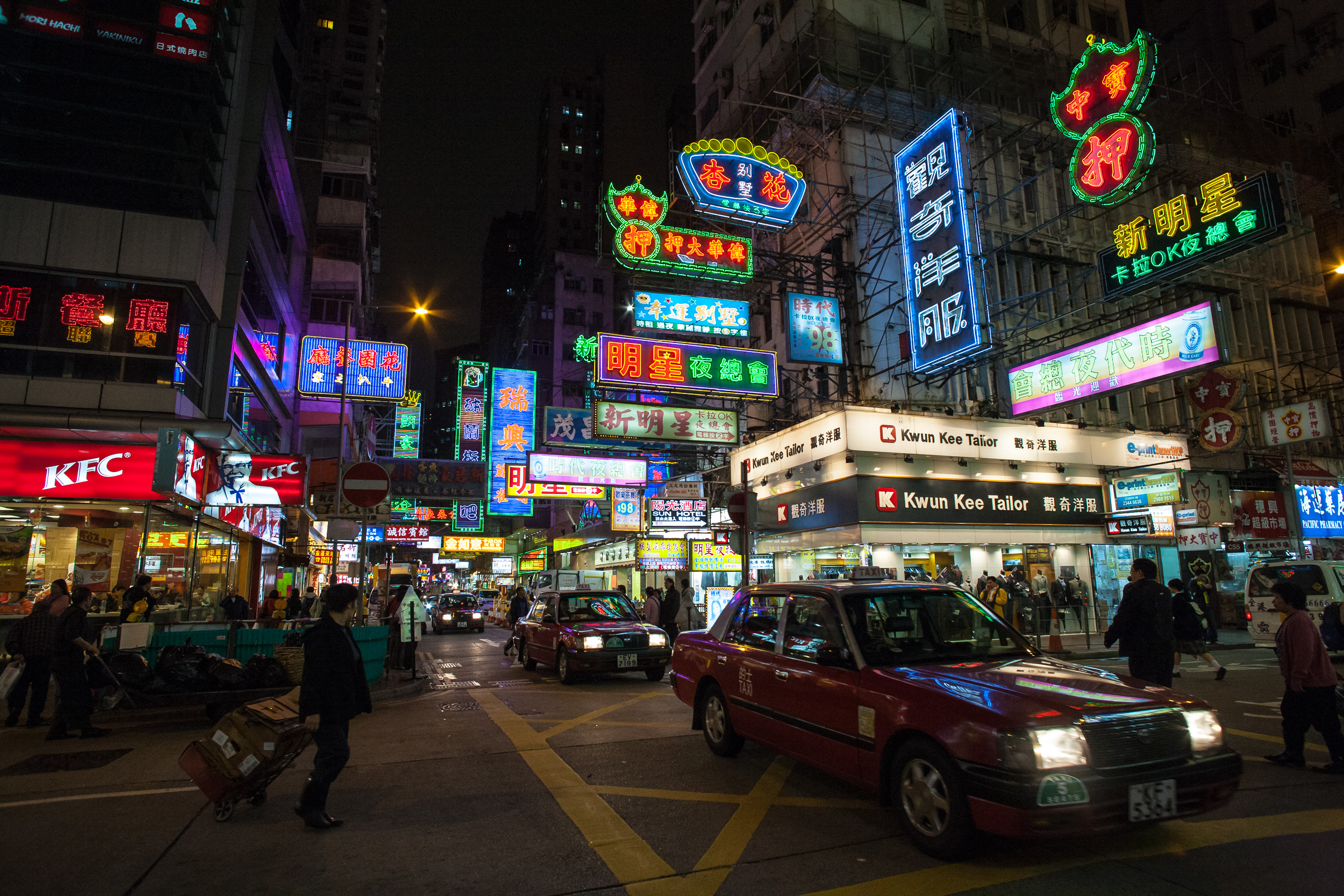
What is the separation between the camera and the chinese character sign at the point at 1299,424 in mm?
20953

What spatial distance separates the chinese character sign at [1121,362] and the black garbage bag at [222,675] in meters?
16.8

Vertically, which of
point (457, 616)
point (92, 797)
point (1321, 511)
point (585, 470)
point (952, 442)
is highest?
point (585, 470)

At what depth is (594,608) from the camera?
14.3m

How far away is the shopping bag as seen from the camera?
9.02m

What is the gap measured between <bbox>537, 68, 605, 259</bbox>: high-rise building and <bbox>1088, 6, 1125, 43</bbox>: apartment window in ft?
219

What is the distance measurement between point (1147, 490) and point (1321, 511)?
10.1 m

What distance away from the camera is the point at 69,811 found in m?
5.70

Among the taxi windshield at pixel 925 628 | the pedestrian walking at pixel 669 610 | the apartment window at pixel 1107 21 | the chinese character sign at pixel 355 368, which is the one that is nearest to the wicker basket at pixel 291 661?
the taxi windshield at pixel 925 628

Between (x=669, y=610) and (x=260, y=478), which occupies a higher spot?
(x=260, y=478)

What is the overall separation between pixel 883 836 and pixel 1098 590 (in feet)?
62.9

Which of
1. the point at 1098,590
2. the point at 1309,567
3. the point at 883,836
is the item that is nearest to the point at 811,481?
the point at 1098,590

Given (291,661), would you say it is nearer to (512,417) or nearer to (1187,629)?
(1187,629)

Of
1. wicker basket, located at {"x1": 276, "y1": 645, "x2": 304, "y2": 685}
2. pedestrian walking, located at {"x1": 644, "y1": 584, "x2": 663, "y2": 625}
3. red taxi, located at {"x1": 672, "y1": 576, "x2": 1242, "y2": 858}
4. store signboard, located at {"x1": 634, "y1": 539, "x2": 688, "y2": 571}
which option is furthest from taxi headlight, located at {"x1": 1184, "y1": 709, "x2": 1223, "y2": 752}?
store signboard, located at {"x1": 634, "y1": 539, "x2": 688, "y2": 571}

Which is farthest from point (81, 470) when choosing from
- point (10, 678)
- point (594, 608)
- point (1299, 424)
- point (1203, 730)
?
point (1299, 424)
